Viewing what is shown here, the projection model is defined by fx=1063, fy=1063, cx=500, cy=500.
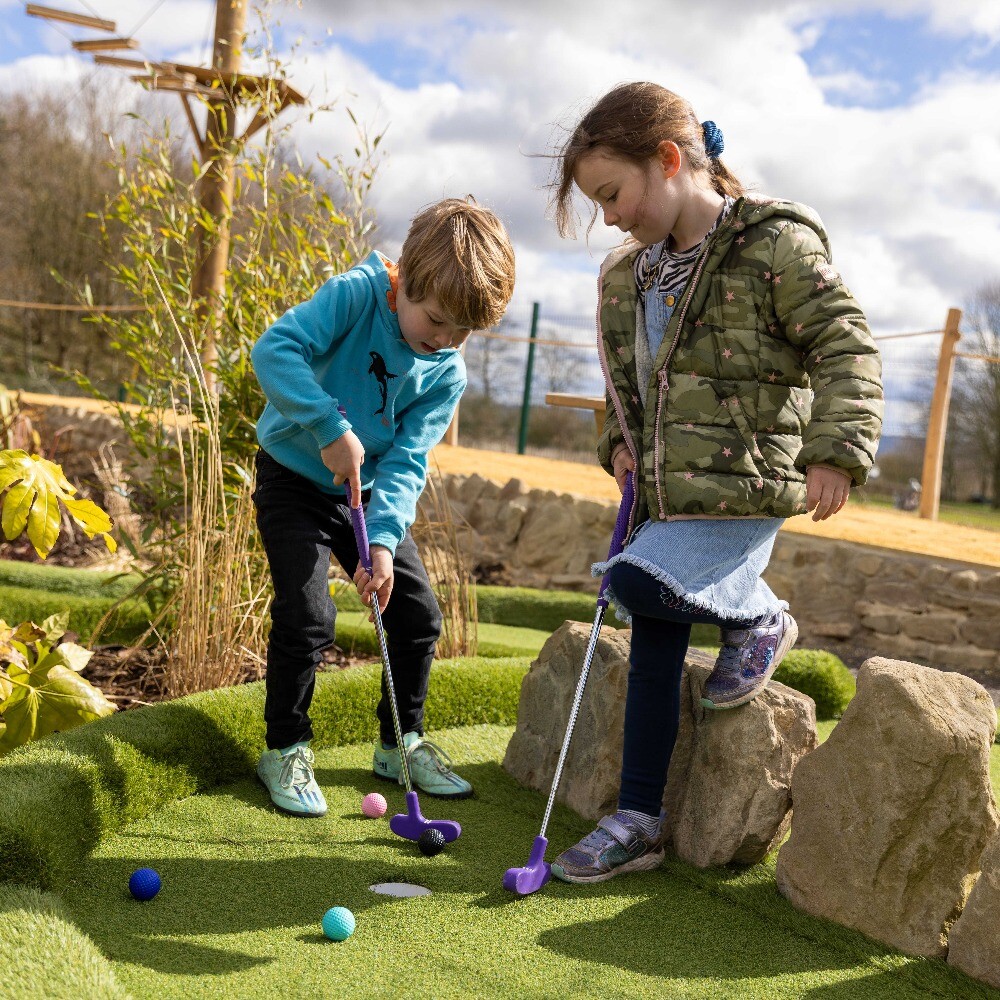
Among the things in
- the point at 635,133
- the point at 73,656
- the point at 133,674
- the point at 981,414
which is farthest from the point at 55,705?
the point at 981,414

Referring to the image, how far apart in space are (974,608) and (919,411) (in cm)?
507

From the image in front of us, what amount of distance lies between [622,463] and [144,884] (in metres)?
1.34

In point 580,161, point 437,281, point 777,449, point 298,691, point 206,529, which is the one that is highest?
point 580,161

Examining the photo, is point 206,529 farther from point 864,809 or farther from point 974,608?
point 974,608

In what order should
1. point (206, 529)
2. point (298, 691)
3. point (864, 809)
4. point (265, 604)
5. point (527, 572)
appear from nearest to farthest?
point (864, 809), point (298, 691), point (206, 529), point (265, 604), point (527, 572)

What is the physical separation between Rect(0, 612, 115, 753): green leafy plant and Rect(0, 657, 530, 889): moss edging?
13cm

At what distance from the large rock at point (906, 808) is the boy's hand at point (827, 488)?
34 centimetres

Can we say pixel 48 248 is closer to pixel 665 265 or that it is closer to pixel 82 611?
pixel 82 611

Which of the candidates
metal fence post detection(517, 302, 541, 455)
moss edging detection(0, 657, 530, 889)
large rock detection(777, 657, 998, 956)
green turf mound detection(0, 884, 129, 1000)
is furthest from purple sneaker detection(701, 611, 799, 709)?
metal fence post detection(517, 302, 541, 455)

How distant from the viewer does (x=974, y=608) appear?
5145 millimetres

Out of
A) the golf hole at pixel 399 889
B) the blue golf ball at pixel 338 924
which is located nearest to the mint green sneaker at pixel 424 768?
the golf hole at pixel 399 889

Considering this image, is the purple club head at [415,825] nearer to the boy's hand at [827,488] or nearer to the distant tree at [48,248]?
the boy's hand at [827,488]

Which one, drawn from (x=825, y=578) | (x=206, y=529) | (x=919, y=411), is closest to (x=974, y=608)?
(x=825, y=578)

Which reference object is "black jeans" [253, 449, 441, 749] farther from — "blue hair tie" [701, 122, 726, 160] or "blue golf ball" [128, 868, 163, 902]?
"blue hair tie" [701, 122, 726, 160]
